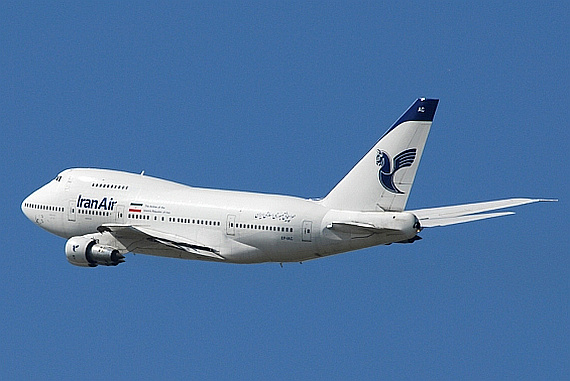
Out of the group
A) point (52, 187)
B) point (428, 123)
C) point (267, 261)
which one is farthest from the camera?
point (52, 187)

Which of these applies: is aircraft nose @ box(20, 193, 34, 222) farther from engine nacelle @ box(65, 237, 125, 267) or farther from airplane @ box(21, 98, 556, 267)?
engine nacelle @ box(65, 237, 125, 267)

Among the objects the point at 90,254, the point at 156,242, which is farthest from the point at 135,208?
the point at 90,254

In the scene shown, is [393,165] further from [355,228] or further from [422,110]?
[355,228]

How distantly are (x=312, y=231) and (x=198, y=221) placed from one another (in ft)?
20.3

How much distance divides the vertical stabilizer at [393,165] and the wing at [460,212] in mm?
2367

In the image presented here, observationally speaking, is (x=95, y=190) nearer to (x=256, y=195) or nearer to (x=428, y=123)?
(x=256, y=195)

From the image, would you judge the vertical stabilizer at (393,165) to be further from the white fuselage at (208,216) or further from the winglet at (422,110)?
the white fuselage at (208,216)

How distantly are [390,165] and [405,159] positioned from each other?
2.42ft

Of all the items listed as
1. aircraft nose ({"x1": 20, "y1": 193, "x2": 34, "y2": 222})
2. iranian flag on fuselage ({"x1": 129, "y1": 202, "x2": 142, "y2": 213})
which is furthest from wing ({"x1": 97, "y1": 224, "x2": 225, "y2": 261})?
aircraft nose ({"x1": 20, "y1": 193, "x2": 34, "y2": 222})

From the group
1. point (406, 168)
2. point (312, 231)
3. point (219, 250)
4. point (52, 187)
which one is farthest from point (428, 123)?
point (52, 187)

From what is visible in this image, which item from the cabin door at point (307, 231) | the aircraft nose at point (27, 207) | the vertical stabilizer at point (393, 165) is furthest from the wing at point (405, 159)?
the aircraft nose at point (27, 207)

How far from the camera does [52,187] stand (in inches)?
2982

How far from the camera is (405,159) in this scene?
6544 centimetres

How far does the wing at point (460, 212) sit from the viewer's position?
67312mm
